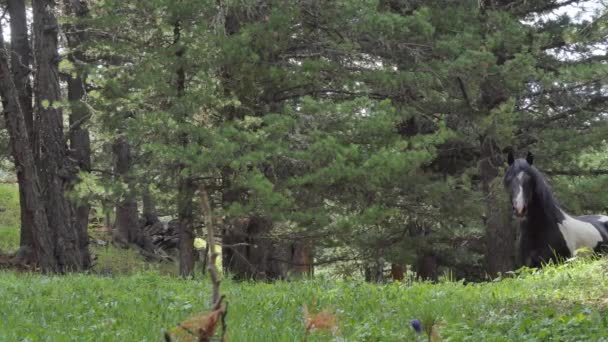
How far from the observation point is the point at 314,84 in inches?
666

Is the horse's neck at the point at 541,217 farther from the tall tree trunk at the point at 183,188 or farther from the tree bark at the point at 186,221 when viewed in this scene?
the tree bark at the point at 186,221

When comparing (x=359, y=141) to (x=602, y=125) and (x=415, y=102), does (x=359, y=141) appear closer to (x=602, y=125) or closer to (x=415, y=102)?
(x=415, y=102)

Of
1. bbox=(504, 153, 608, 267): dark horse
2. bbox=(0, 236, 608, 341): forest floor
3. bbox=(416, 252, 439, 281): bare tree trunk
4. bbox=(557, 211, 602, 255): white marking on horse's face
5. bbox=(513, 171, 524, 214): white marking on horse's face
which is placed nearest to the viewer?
bbox=(0, 236, 608, 341): forest floor

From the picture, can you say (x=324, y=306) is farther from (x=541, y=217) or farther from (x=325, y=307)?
(x=541, y=217)

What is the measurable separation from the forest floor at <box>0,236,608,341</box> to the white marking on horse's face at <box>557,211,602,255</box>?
1.02 meters

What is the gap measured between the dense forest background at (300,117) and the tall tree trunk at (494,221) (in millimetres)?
44

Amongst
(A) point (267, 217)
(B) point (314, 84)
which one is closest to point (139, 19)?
(B) point (314, 84)

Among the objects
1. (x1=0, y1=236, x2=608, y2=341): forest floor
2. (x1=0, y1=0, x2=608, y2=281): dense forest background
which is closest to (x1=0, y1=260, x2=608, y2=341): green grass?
(x1=0, y1=236, x2=608, y2=341): forest floor

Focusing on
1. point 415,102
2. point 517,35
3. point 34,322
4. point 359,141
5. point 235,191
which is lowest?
point 34,322

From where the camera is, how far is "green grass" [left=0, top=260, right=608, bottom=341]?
610 cm

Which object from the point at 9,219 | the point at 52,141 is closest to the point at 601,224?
the point at 52,141

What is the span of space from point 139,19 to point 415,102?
7.21 m

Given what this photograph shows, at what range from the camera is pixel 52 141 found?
16.0 metres

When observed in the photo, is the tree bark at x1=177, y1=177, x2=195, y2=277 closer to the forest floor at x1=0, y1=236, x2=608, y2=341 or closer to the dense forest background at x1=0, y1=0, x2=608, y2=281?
the dense forest background at x1=0, y1=0, x2=608, y2=281
